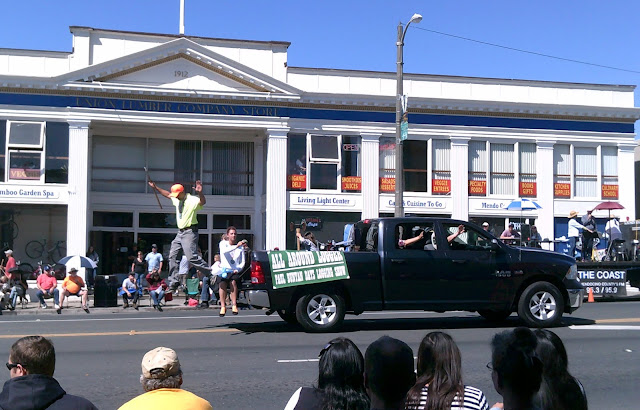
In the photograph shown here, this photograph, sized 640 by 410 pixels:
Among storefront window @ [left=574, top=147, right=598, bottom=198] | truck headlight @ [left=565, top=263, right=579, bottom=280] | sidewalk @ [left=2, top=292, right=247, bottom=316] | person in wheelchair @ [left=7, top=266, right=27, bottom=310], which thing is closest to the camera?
truck headlight @ [left=565, top=263, right=579, bottom=280]

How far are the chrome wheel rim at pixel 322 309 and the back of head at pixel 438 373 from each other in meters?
8.09

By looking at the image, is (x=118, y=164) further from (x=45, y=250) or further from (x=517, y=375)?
(x=517, y=375)

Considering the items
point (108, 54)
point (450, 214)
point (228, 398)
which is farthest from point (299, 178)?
point (228, 398)

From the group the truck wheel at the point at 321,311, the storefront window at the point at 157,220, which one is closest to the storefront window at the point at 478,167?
the storefront window at the point at 157,220

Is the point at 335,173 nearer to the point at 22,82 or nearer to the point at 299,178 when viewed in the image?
the point at 299,178

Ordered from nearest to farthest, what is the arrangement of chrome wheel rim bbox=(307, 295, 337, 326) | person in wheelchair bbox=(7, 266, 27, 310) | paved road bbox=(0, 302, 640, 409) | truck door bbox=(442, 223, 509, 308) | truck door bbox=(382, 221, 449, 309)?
paved road bbox=(0, 302, 640, 409) < chrome wheel rim bbox=(307, 295, 337, 326) < truck door bbox=(382, 221, 449, 309) < truck door bbox=(442, 223, 509, 308) < person in wheelchair bbox=(7, 266, 27, 310)

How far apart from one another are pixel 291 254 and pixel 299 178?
1593 centimetres

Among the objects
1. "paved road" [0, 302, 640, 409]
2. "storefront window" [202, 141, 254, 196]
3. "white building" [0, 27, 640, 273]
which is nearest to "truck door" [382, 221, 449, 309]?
"paved road" [0, 302, 640, 409]

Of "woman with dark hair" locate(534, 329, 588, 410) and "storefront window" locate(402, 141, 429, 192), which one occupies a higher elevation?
"storefront window" locate(402, 141, 429, 192)

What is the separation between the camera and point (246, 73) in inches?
1089

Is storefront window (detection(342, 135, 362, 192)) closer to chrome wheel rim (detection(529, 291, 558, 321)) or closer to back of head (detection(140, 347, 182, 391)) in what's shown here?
chrome wheel rim (detection(529, 291, 558, 321))

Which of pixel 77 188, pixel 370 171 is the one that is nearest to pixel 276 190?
pixel 370 171

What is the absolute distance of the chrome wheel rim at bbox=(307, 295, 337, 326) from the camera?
12555 millimetres

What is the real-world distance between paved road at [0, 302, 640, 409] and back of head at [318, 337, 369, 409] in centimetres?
389
